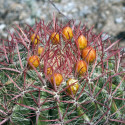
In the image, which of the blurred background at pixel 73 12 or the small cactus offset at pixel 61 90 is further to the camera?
the blurred background at pixel 73 12

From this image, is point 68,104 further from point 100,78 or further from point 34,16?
point 34,16

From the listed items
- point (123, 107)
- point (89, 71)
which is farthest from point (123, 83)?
point (89, 71)

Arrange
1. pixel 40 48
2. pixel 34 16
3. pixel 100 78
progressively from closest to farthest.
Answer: pixel 100 78, pixel 40 48, pixel 34 16

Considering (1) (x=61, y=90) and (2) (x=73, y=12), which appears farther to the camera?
(2) (x=73, y=12)

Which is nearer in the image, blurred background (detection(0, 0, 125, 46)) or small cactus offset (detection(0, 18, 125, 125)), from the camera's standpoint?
small cactus offset (detection(0, 18, 125, 125))

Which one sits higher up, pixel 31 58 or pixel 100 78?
pixel 31 58

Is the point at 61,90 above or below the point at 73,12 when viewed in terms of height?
below

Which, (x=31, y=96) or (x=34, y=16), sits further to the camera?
(x=34, y=16)

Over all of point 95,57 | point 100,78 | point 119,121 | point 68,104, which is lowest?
point 119,121
